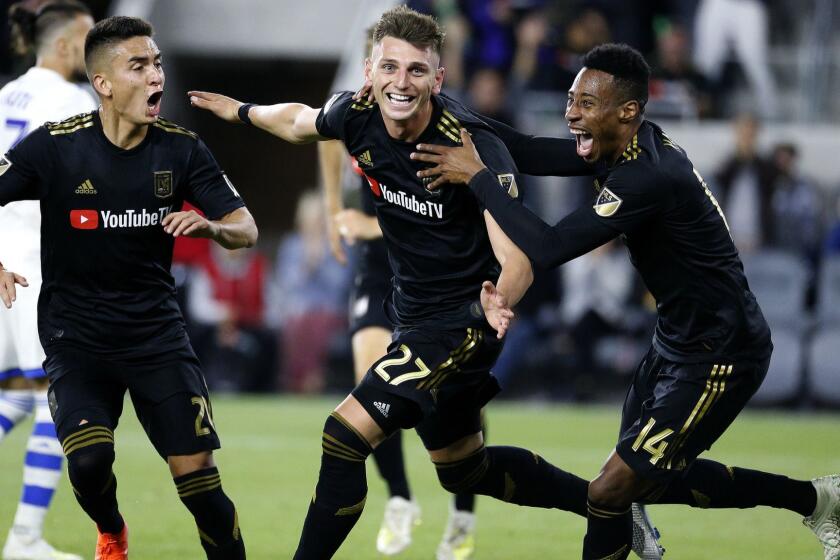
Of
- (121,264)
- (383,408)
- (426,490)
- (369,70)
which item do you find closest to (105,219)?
(121,264)

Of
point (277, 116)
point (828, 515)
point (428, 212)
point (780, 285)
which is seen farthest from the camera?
point (780, 285)

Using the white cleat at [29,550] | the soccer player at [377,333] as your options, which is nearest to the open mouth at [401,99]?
the soccer player at [377,333]

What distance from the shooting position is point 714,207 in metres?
5.83

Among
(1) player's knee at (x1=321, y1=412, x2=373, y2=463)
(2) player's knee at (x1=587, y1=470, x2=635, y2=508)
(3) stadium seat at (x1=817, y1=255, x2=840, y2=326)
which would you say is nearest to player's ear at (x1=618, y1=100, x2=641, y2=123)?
(2) player's knee at (x1=587, y1=470, x2=635, y2=508)

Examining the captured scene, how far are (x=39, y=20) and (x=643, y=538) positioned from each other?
4245mm

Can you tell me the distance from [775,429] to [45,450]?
28.0 ft

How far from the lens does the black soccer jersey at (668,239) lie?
556cm

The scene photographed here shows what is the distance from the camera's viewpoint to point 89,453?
5523 mm

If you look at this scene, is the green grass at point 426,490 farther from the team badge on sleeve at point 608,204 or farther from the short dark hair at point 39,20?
the short dark hair at point 39,20

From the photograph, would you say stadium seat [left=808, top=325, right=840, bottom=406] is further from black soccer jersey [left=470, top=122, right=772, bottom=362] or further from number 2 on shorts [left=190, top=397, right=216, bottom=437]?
number 2 on shorts [left=190, top=397, right=216, bottom=437]

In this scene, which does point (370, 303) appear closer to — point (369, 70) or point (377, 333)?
point (377, 333)

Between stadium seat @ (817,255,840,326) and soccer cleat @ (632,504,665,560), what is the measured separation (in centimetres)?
901

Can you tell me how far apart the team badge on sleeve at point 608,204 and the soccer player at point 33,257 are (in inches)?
117

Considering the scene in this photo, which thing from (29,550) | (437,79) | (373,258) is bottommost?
(29,550)
